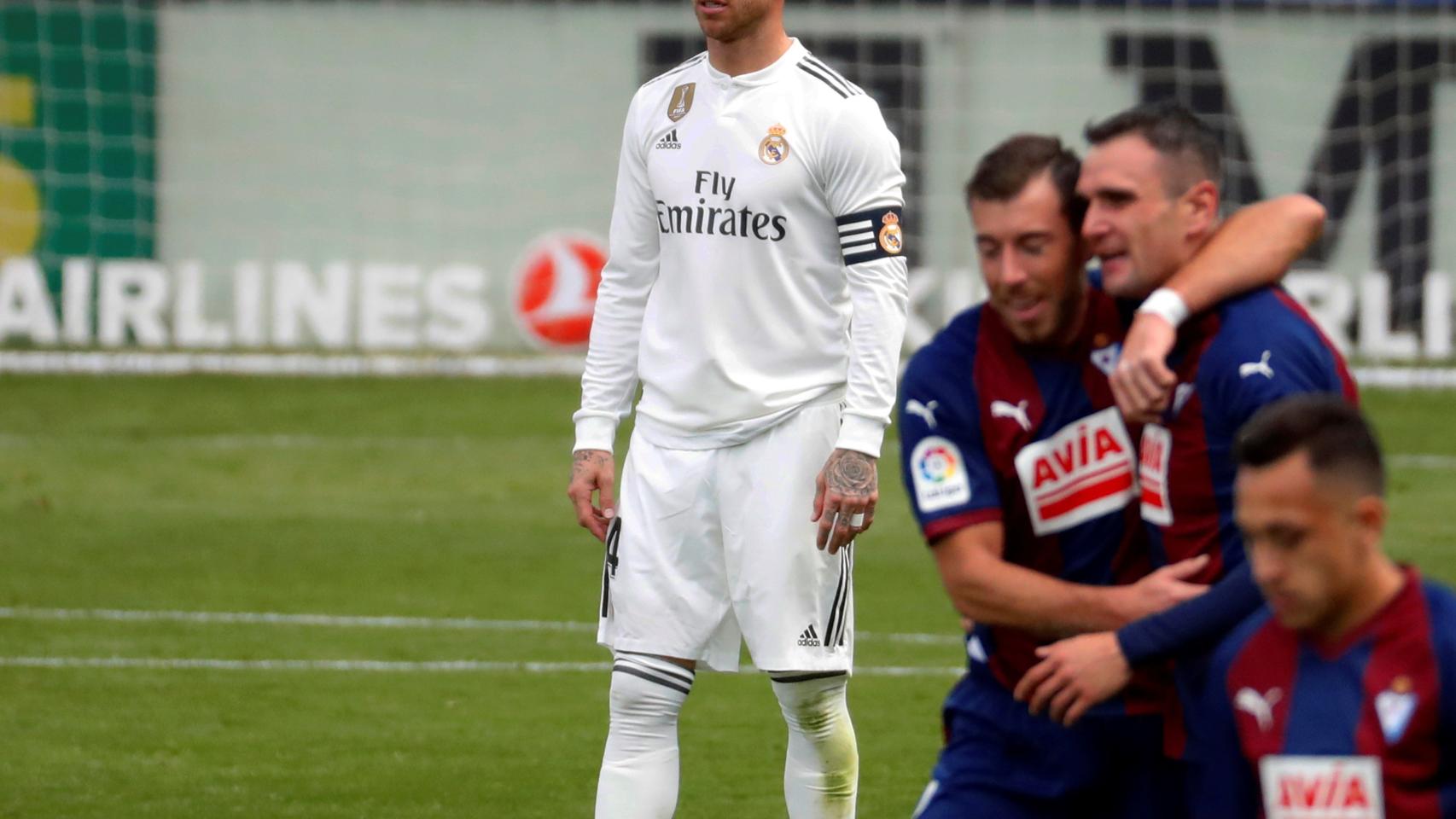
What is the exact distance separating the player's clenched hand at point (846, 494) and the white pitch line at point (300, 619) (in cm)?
398

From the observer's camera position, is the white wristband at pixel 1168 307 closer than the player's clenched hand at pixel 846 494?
Yes

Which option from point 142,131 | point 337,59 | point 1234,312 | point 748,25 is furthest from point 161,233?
point 1234,312

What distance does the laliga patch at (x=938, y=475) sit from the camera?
3.86 metres

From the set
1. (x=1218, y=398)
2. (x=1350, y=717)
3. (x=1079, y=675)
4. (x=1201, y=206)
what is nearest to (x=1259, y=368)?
(x=1218, y=398)

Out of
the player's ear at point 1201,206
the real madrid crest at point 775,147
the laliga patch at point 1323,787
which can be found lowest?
the laliga patch at point 1323,787

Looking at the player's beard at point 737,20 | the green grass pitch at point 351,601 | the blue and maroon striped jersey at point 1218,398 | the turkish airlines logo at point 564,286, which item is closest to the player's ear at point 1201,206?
the blue and maroon striped jersey at point 1218,398

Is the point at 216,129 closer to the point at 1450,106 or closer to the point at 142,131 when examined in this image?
the point at 142,131

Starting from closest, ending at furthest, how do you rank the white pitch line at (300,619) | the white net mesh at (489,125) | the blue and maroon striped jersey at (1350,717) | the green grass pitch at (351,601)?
the blue and maroon striped jersey at (1350,717) < the green grass pitch at (351,601) < the white pitch line at (300,619) < the white net mesh at (489,125)

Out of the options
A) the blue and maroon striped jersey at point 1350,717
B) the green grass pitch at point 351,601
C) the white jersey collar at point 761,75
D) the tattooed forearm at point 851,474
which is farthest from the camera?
the green grass pitch at point 351,601

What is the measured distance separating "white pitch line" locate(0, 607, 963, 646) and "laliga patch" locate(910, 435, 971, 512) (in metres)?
5.07

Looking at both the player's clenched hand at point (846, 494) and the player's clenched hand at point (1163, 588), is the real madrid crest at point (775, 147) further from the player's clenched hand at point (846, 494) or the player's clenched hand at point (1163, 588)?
the player's clenched hand at point (1163, 588)

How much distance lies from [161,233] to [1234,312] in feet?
45.8

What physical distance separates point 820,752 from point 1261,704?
2.28 meters

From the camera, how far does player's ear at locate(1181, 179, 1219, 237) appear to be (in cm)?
375
